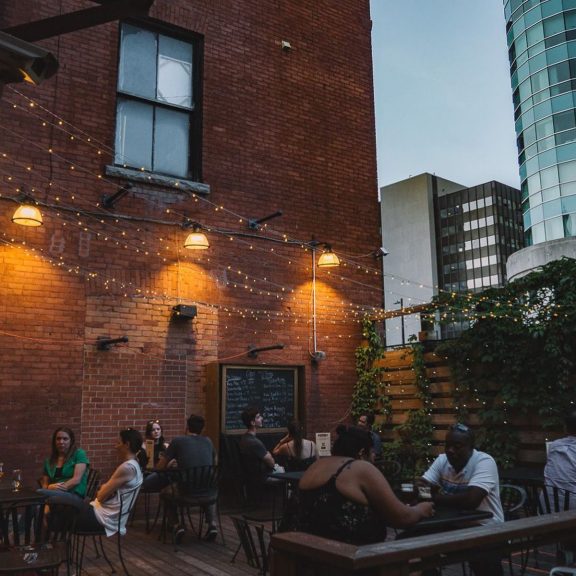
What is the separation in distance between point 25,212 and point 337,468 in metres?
4.94

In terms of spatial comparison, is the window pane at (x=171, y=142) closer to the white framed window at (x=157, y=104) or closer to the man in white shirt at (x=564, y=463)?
the white framed window at (x=157, y=104)

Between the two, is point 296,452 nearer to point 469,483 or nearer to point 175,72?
point 469,483

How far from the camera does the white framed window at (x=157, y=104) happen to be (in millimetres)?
8417

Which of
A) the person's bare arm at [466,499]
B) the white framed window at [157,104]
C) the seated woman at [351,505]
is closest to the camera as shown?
the seated woman at [351,505]

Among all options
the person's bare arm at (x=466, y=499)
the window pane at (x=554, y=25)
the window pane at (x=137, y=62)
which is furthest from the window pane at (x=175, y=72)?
the window pane at (x=554, y=25)

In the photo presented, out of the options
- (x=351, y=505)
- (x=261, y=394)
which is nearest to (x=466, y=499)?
(x=351, y=505)

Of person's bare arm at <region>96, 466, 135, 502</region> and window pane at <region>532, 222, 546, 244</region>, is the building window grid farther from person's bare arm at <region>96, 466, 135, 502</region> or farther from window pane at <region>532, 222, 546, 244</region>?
person's bare arm at <region>96, 466, 135, 502</region>

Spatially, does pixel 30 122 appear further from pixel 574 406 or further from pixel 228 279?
pixel 574 406

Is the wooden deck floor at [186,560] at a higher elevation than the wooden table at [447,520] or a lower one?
lower

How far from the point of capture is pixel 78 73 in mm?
8008

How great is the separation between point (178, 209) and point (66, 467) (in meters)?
3.96

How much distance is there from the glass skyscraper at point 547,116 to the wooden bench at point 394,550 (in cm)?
3267

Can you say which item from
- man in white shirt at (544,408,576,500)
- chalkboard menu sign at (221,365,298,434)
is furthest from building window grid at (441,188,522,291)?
man in white shirt at (544,408,576,500)

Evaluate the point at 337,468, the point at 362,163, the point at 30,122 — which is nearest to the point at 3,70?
the point at 30,122
